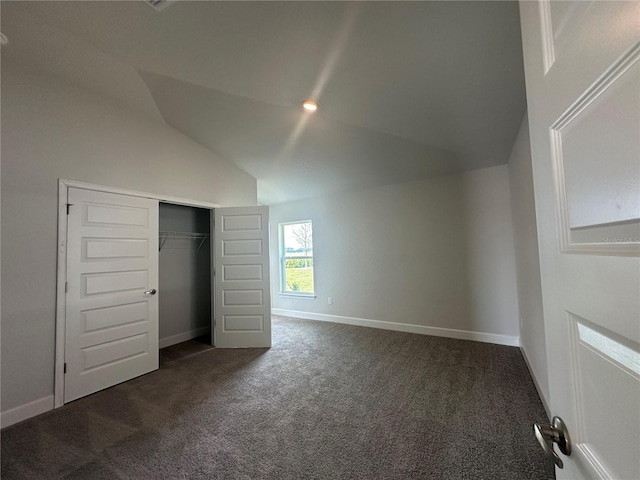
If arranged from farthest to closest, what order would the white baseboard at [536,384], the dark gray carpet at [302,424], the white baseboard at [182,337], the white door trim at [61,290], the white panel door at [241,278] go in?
1. the white baseboard at [182,337]
2. the white panel door at [241,278]
3. the white door trim at [61,290]
4. the white baseboard at [536,384]
5. the dark gray carpet at [302,424]

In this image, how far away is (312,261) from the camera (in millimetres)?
5547

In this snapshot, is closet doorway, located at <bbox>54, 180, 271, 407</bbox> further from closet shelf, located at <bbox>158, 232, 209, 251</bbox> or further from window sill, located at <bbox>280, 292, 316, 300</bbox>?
window sill, located at <bbox>280, 292, 316, 300</bbox>

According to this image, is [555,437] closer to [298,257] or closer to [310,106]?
[310,106]

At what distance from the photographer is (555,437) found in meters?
0.55

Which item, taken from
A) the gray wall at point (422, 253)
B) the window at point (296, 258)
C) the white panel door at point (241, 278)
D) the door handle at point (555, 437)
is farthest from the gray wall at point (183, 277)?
the door handle at point (555, 437)

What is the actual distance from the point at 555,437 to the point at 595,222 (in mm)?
463

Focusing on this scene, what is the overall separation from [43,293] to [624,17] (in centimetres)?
359

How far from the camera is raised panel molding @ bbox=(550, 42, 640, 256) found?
1.14 ft

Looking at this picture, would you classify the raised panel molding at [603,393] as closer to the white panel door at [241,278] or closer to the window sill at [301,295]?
the white panel door at [241,278]

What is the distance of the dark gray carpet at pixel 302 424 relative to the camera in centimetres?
166

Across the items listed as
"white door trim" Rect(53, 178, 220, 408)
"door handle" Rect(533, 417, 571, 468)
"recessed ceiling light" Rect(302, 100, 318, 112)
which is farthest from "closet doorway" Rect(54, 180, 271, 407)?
"door handle" Rect(533, 417, 571, 468)

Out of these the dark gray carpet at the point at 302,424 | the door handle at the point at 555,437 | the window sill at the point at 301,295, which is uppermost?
the door handle at the point at 555,437

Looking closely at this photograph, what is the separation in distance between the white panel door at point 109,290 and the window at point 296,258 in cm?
296

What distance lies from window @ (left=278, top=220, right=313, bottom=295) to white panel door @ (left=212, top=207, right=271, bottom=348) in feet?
5.96
